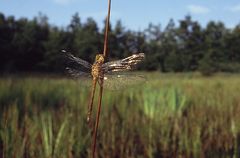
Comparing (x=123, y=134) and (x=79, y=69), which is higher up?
(x=79, y=69)

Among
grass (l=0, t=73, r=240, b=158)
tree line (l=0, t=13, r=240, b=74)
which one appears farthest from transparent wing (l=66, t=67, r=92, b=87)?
tree line (l=0, t=13, r=240, b=74)

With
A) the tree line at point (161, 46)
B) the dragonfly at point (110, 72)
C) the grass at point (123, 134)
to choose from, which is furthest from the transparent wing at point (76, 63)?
the tree line at point (161, 46)

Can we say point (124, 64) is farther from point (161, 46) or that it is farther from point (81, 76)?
point (161, 46)

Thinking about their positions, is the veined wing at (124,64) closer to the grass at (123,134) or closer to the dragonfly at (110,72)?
the dragonfly at (110,72)

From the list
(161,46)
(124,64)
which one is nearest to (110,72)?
(124,64)

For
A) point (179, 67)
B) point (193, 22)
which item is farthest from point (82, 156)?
point (193, 22)

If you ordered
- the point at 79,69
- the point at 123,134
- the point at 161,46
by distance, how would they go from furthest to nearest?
1. the point at 161,46
2. the point at 123,134
3. the point at 79,69

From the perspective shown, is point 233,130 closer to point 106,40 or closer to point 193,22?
point 106,40
